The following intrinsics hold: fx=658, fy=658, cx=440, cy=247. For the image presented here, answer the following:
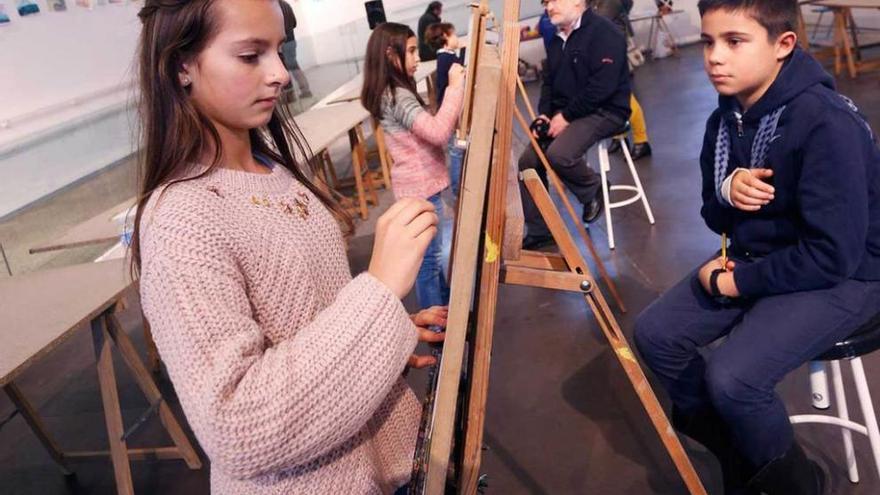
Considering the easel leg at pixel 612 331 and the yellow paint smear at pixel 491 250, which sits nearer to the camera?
the yellow paint smear at pixel 491 250

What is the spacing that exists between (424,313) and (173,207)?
0.49 meters

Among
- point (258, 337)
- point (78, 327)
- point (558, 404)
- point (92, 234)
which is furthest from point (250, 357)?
point (92, 234)

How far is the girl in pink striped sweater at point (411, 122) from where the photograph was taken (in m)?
2.80

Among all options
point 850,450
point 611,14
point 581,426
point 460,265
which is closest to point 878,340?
point 850,450

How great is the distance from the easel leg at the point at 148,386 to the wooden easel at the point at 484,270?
1.50 m

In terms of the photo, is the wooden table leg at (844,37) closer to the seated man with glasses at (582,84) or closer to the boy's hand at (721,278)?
the seated man with glasses at (582,84)

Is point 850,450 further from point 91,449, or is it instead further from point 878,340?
point 91,449

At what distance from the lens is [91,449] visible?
2777 mm

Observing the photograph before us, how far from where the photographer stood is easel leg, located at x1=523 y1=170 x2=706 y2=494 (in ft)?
4.26

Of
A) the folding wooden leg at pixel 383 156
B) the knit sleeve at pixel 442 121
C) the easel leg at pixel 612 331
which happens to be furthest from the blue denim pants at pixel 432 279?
the folding wooden leg at pixel 383 156

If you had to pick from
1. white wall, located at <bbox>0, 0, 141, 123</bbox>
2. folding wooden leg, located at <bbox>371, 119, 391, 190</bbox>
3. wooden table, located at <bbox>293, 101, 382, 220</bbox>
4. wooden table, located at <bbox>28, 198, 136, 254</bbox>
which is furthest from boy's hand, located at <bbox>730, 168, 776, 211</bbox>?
folding wooden leg, located at <bbox>371, 119, 391, 190</bbox>

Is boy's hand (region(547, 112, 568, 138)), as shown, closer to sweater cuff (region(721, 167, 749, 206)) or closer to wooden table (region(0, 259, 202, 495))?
sweater cuff (region(721, 167, 749, 206))

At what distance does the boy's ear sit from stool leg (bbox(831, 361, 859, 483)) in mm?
755

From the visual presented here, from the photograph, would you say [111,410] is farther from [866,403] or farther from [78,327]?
[866,403]
